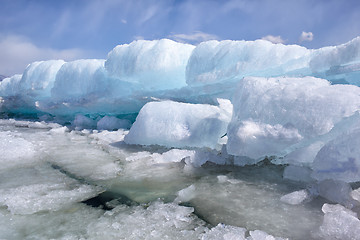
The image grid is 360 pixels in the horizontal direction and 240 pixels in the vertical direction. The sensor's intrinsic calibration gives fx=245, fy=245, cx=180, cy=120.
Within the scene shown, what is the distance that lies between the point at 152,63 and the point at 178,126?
2033 mm

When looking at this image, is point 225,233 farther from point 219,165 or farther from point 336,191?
point 219,165

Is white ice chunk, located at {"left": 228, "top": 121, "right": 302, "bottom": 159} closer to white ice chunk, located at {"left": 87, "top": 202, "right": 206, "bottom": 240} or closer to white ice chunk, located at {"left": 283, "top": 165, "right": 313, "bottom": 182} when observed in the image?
white ice chunk, located at {"left": 283, "top": 165, "right": 313, "bottom": 182}

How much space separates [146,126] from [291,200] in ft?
9.25

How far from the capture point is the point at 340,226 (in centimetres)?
145

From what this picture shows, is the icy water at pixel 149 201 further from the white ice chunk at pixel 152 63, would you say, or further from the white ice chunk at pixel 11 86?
the white ice chunk at pixel 11 86

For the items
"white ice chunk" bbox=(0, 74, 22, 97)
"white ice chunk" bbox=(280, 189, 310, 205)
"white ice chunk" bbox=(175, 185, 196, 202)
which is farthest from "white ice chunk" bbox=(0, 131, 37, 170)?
"white ice chunk" bbox=(0, 74, 22, 97)

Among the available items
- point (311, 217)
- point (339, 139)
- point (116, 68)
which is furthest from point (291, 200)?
point (116, 68)

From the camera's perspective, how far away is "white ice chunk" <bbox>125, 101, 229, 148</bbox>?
154 inches

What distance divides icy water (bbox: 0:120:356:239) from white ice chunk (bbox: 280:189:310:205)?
3cm

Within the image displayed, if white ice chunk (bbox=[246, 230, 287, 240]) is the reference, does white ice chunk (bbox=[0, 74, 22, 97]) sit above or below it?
above

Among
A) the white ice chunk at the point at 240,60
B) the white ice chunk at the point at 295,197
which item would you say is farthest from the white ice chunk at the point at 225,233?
the white ice chunk at the point at 240,60

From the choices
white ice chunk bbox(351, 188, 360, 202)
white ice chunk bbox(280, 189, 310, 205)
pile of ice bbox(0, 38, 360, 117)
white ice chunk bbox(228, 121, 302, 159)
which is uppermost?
pile of ice bbox(0, 38, 360, 117)

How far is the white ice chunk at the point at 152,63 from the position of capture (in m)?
5.46

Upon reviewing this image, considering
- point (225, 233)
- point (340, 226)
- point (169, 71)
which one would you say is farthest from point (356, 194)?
point (169, 71)
